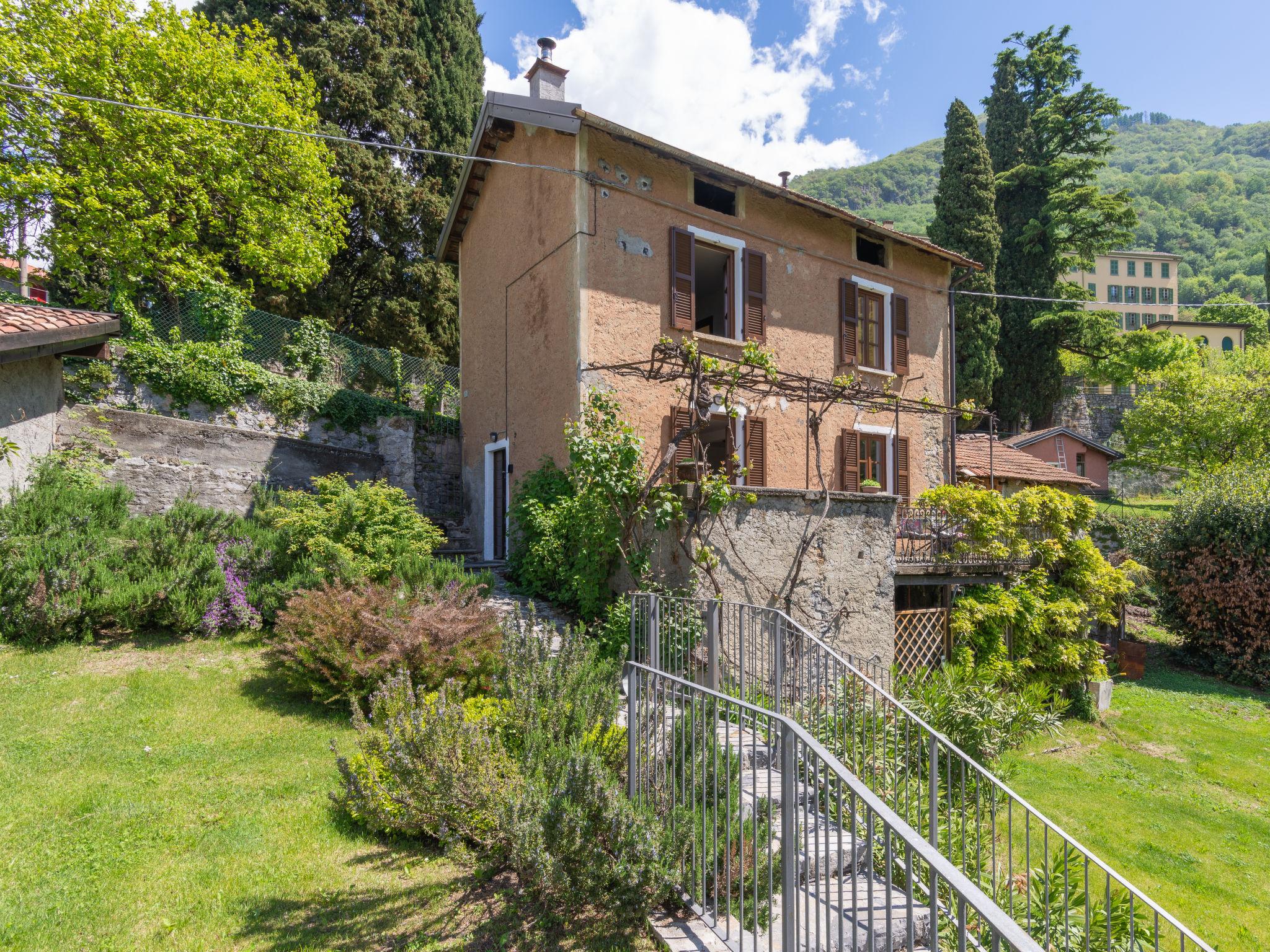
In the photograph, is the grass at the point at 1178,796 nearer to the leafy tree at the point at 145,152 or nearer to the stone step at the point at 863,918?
the stone step at the point at 863,918

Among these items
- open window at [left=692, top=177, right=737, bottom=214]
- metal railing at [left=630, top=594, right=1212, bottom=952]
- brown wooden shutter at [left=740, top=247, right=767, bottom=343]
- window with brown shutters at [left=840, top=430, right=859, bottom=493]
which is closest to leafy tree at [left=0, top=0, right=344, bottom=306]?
open window at [left=692, top=177, right=737, bottom=214]

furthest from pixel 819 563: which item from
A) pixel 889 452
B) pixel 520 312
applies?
pixel 520 312

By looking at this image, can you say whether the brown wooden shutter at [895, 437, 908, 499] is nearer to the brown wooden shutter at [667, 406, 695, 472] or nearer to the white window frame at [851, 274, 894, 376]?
the white window frame at [851, 274, 894, 376]

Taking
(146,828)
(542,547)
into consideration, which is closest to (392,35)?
(542,547)

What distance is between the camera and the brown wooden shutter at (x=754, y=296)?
436 inches

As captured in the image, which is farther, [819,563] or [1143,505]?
[1143,505]

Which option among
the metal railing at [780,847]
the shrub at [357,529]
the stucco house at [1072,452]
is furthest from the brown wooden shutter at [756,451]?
the stucco house at [1072,452]

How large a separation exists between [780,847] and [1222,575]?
14196 millimetres

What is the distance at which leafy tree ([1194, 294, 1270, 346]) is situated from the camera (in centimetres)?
4697

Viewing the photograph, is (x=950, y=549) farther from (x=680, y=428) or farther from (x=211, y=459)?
(x=211, y=459)

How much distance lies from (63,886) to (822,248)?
497 inches

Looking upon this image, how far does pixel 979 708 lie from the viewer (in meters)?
7.80

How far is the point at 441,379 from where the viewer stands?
16047 millimetres

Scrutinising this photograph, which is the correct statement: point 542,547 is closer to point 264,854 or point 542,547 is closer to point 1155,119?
point 264,854
